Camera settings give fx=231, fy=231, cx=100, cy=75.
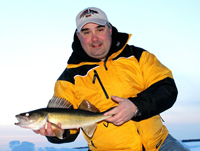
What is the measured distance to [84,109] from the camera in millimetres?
3809

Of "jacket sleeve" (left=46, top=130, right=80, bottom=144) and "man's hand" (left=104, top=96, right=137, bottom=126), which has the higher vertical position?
"man's hand" (left=104, top=96, right=137, bottom=126)

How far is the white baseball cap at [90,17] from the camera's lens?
4364 mm

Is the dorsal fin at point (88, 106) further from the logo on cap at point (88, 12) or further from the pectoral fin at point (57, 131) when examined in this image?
the logo on cap at point (88, 12)

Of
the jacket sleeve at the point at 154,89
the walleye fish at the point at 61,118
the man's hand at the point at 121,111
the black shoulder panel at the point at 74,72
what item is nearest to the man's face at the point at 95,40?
the black shoulder panel at the point at 74,72

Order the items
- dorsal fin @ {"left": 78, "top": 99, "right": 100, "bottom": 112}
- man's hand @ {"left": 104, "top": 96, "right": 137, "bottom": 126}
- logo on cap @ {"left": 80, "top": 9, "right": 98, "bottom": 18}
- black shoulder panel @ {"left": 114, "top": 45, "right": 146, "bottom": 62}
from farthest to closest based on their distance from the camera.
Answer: logo on cap @ {"left": 80, "top": 9, "right": 98, "bottom": 18} < black shoulder panel @ {"left": 114, "top": 45, "right": 146, "bottom": 62} < dorsal fin @ {"left": 78, "top": 99, "right": 100, "bottom": 112} < man's hand @ {"left": 104, "top": 96, "right": 137, "bottom": 126}

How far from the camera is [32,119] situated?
362cm

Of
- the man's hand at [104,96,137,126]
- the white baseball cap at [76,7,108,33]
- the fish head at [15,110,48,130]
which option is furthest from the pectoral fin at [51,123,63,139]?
the white baseball cap at [76,7,108,33]

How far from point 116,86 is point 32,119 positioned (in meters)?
1.47

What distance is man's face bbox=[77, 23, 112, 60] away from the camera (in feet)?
14.1

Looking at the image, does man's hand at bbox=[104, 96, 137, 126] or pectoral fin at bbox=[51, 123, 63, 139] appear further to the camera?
pectoral fin at bbox=[51, 123, 63, 139]

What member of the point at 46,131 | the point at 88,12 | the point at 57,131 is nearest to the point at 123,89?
the point at 57,131

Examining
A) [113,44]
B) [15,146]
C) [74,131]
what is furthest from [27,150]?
[113,44]

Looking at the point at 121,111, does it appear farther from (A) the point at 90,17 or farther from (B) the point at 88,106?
(A) the point at 90,17

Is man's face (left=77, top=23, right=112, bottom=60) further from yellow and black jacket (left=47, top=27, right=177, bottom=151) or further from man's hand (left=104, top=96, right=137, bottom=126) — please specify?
man's hand (left=104, top=96, right=137, bottom=126)
